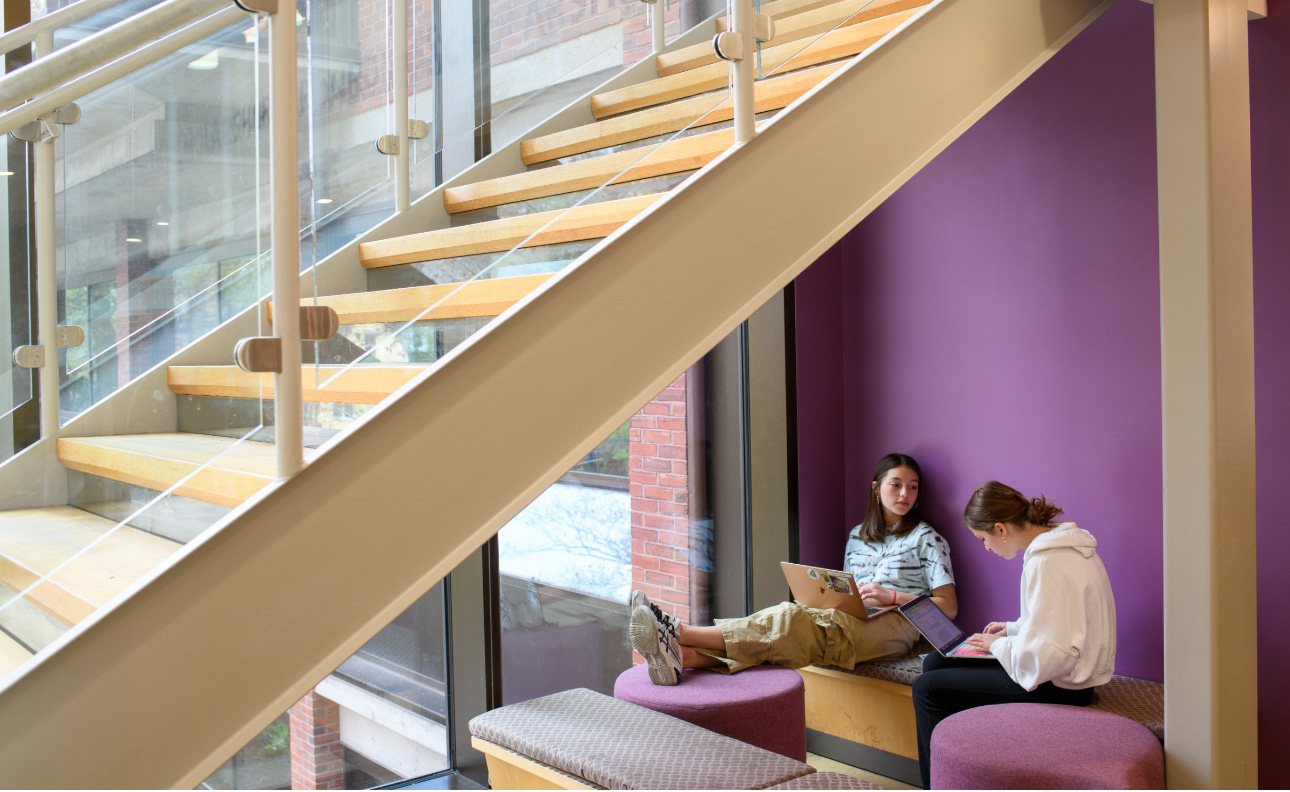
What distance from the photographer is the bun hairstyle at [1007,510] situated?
11.9 feet

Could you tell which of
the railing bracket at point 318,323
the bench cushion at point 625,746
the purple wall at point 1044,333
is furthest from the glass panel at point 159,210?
the purple wall at point 1044,333

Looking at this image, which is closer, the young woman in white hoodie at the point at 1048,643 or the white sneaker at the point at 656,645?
the young woman in white hoodie at the point at 1048,643

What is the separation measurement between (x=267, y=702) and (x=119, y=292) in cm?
132

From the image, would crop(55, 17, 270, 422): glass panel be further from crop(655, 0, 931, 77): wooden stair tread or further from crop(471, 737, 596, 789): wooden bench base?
crop(471, 737, 596, 789): wooden bench base

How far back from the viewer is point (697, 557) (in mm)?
4945

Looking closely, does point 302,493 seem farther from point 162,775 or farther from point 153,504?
point 162,775

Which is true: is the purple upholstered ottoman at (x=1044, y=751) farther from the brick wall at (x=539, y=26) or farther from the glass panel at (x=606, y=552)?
the brick wall at (x=539, y=26)

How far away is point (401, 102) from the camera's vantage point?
256cm

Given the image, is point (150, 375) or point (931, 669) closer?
point (150, 375)

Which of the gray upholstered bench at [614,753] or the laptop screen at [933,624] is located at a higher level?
the laptop screen at [933,624]

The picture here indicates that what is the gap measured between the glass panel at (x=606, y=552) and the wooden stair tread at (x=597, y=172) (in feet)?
6.75

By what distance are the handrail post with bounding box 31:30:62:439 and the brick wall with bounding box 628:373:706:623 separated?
2737 mm

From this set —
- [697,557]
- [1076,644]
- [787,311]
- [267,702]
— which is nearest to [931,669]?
[1076,644]

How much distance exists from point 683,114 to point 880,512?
115 inches
